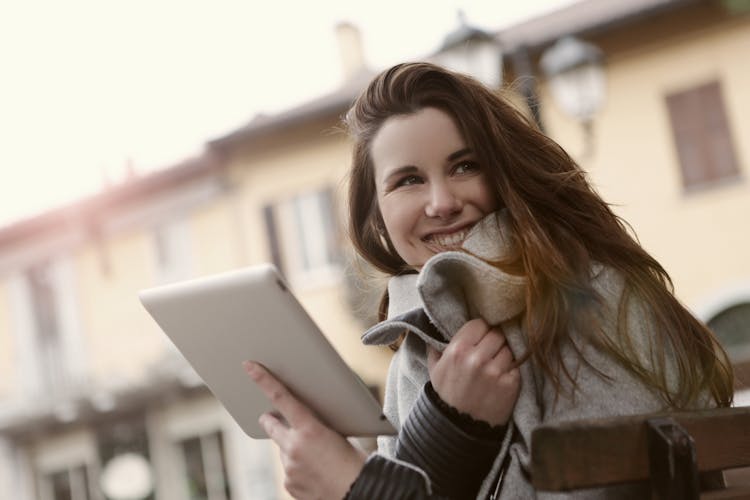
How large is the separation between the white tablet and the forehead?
Result: 37 cm

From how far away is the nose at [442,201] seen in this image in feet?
5.82

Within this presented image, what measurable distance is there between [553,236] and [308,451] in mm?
534

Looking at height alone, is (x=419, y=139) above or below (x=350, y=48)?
below

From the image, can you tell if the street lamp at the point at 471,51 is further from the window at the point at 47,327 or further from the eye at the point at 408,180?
the window at the point at 47,327

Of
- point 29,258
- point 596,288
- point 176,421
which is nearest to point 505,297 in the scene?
point 596,288

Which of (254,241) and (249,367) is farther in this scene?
(254,241)

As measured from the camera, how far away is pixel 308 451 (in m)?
1.68

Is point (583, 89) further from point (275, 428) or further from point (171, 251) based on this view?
point (171, 251)

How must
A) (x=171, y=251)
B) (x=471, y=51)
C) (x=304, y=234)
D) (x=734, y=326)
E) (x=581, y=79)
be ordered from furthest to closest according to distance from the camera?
(x=171, y=251)
(x=304, y=234)
(x=734, y=326)
(x=581, y=79)
(x=471, y=51)

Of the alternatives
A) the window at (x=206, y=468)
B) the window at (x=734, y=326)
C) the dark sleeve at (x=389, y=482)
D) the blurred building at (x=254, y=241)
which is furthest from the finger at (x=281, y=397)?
the window at (x=206, y=468)

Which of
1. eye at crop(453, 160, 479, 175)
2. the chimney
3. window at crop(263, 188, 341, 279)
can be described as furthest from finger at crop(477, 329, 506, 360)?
the chimney

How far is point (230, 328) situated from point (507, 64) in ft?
41.5

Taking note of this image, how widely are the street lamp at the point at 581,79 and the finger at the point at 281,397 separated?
5.38 meters

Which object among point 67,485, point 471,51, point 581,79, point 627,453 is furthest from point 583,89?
point 67,485
